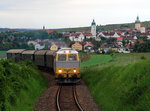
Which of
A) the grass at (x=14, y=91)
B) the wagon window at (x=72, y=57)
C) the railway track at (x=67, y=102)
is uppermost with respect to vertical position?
the wagon window at (x=72, y=57)

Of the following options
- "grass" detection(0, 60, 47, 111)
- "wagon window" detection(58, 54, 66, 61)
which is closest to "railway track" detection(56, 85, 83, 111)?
"grass" detection(0, 60, 47, 111)

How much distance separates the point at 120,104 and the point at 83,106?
8.71ft

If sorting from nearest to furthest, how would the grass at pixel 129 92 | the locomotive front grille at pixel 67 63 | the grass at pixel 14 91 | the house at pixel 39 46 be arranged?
1. the grass at pixel 129 92
2. the grass at pixel 14 91
3. the locomotive front grille at pixel 67 63
4. the house at pixel 39 46

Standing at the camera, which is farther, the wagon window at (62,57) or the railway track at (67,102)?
the wagon window at (62,57)

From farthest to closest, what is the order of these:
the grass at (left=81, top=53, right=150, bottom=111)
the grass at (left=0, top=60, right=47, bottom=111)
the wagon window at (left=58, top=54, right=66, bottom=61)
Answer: the wagon window at (left=58, top=54, right=66, bottom=61)
the grass at (left=0, top=60, right=47, bottom=111)
the grass at (left=81, top=53, right=150, bottom=111)

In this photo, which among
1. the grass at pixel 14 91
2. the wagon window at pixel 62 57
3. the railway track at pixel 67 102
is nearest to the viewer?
the grass at pixel 14 91

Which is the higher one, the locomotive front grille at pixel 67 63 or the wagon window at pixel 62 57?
the wagon window at pixel 62 57

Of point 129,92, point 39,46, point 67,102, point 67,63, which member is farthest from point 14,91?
point 39,46

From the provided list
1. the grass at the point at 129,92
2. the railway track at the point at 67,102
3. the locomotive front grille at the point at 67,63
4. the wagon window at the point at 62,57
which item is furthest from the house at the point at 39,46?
the grass at the point at 129,92

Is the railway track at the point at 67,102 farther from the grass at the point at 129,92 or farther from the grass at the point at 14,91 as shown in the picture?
the grass at the point at 14,91

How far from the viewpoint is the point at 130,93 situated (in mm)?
13125

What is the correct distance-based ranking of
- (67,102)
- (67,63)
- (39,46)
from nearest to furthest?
(67,102)
(67,63)
(39,46)

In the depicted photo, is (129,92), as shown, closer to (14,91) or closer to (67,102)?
Answer: (67,102)

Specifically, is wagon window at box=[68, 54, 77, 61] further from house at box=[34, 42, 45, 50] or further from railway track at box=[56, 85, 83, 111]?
house at box=[34, 42, 45, 50]
